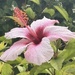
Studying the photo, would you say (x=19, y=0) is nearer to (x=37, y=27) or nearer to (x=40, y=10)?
(x=40, y=10)

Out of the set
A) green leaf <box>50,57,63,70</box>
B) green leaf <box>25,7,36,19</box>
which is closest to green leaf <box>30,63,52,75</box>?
green leaf <box>50,57,63,70</box>

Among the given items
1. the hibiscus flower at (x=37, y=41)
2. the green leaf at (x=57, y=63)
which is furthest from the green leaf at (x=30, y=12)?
the green leaf at (x=57, y=63)

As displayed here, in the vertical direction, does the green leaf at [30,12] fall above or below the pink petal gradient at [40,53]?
above

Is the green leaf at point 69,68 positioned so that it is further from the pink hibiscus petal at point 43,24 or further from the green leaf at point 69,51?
the pink hibiscus petal at point 43,24

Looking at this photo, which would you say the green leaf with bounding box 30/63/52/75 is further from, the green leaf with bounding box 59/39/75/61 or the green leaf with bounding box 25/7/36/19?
the green leaf with bounding box 25/7/36/19

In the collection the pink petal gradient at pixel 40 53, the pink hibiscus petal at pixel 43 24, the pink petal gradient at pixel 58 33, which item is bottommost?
the pink petal gradient at pixel 40 53

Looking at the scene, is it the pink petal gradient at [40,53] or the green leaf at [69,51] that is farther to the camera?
the green leaf at [69,51]

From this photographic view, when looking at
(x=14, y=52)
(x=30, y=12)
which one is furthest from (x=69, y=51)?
(x=30, y=12)
